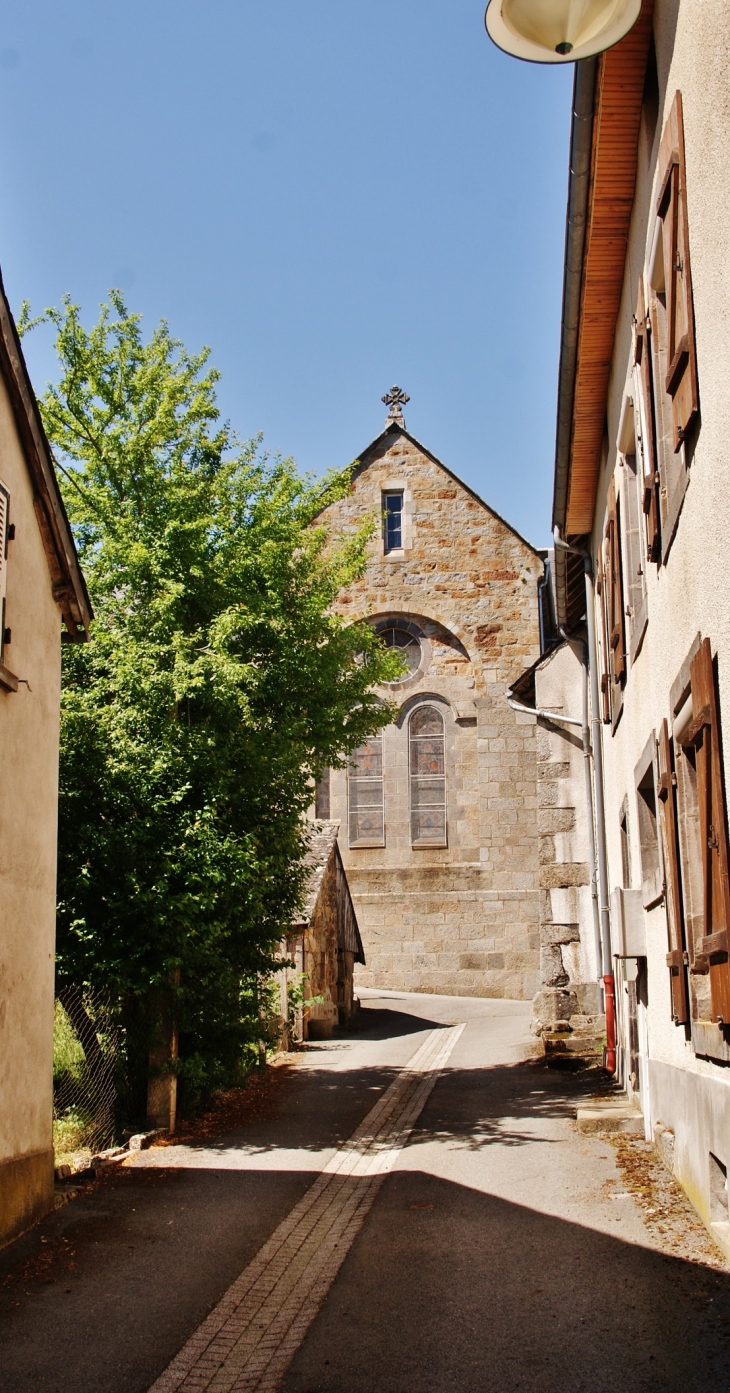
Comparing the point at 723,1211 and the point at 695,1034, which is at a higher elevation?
the point at 695,1034

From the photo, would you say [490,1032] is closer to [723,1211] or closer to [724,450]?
[723,1211]

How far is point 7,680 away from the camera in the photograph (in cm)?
820

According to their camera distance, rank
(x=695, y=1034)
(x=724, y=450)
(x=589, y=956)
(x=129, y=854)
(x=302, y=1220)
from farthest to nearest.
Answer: (x=589, y=956) < (x=129, y=854) < (x=302, y=1220) < (x=695, y=1034) < (x=724, y=450)

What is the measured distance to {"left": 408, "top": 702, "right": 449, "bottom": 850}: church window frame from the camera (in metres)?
28.1

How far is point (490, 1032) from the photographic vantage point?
20188mm

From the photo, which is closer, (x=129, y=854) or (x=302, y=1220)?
(x=302, y=1220)

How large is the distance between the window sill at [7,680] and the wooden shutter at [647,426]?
3954 mm

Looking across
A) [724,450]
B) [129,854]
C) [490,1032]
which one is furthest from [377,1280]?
[490,1032]

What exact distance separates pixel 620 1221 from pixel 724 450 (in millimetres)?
4331

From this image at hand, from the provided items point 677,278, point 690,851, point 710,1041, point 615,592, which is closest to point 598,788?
point 615,592

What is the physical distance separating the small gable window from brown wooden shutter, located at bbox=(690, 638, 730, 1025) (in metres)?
23.6

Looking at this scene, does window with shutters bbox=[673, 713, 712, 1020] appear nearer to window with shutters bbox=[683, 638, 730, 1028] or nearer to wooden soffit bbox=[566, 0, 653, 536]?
window with shutters bbox=[683, 638, 730, 1028]

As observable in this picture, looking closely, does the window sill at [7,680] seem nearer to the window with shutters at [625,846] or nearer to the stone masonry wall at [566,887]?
the window with shutters at [625,846]

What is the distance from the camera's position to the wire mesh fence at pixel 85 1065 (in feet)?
39.4
